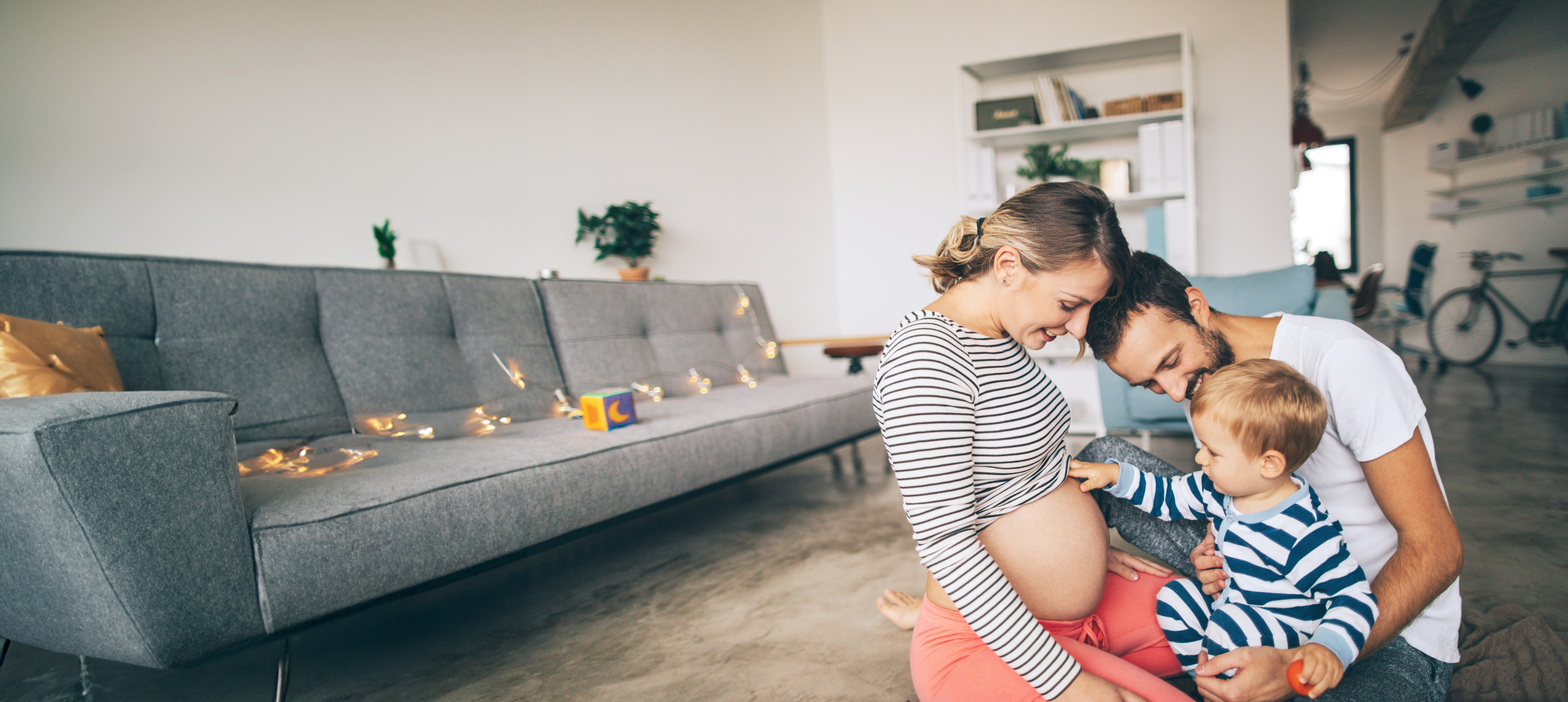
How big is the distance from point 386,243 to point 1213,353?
2.34m

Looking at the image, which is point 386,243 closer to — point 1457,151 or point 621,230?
point 621,230

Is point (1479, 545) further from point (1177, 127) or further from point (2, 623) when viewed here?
point (2, 623)

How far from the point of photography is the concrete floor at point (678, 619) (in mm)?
1215

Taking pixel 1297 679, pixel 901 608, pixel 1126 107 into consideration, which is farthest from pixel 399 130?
pixel 1126 107

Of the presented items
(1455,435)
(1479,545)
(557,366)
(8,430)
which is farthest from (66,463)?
(1455,435)

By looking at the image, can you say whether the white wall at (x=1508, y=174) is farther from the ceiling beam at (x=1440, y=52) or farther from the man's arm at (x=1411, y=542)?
the man's arm at (x=1411, y=542)

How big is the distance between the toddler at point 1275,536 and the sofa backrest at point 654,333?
5.81ft

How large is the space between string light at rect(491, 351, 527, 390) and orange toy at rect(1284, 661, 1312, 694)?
1.88 m

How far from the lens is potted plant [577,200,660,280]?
306 centimetres

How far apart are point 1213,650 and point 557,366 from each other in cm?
190

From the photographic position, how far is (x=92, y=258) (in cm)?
144

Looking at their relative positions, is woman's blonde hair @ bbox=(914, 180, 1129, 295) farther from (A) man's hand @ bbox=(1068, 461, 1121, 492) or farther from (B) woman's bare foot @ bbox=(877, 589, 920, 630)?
(B) woman's bare foot @ bbox=(877, 589, 920, 630)

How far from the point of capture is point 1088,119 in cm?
352

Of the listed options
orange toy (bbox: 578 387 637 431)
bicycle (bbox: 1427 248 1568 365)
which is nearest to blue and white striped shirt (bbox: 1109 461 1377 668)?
orange toy (bbox: 578 387 637 431)
